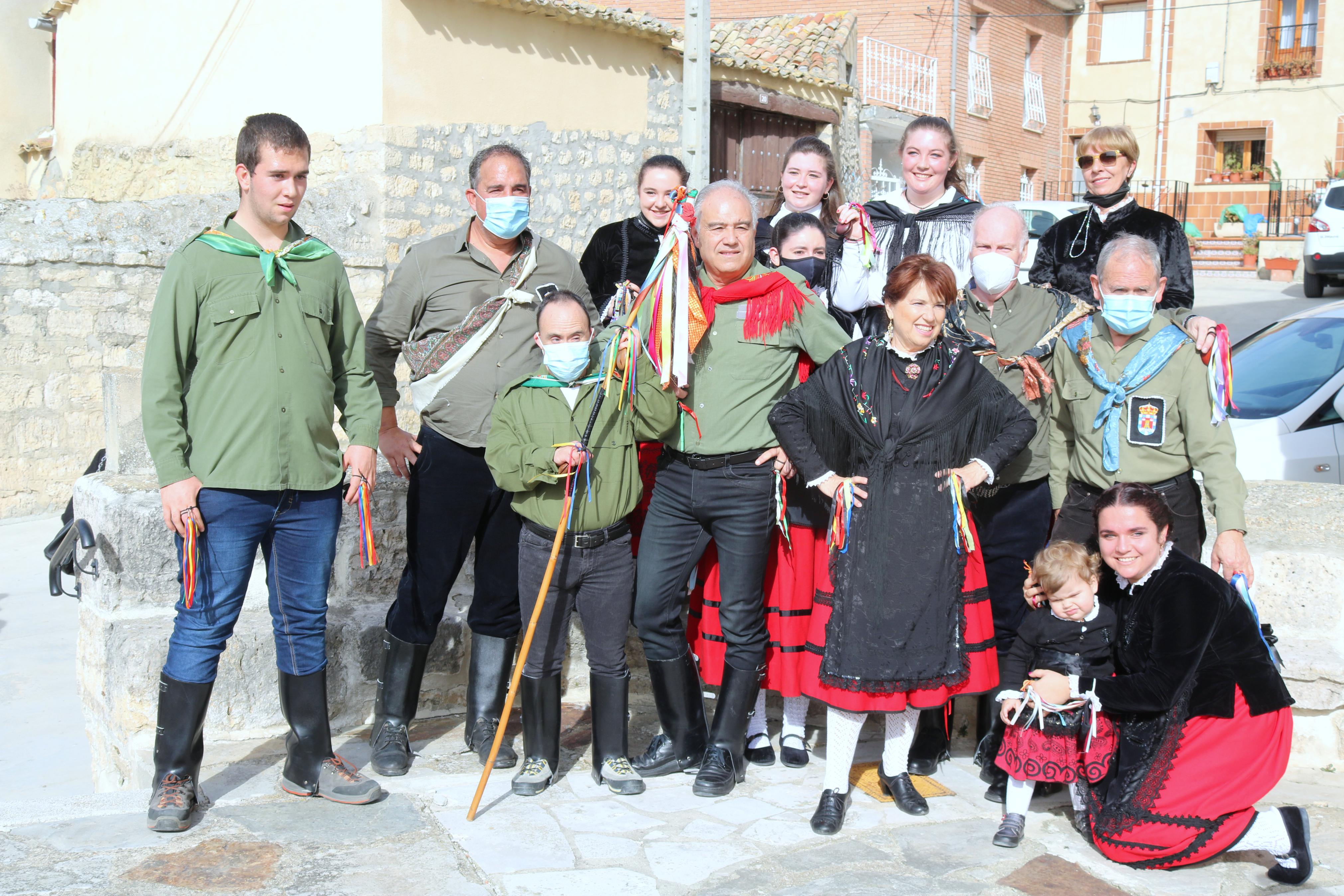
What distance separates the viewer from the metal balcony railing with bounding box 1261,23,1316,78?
81.6 feet

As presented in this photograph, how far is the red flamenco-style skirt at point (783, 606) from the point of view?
159 inches

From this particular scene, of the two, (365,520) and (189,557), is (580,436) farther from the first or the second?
(189,557)

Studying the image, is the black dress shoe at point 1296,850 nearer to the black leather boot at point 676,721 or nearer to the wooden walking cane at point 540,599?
the black leather boot at point 676,721

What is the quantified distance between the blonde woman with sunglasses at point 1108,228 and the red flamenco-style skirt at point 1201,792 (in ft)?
4.76

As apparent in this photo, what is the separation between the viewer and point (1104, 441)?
3.75 metres

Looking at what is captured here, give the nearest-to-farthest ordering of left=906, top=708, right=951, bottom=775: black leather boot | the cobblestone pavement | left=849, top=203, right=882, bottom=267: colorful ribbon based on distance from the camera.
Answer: the cobblestone pavement
left=906, top=708, right=951, bottom=775: black leather boot
left=849, top=203, right=882, bottom=267: colorful ribbon

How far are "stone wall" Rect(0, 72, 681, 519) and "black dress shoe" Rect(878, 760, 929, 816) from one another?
5985 mm

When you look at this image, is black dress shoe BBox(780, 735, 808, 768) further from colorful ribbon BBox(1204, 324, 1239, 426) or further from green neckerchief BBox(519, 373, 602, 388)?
colorful ribbon BBox(1204, 324, 1239, 426)

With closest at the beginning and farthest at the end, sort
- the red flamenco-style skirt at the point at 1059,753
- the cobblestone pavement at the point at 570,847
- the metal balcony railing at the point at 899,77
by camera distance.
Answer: the cobblestone pavement at the point at 570,847, the red flamenco-style skirt at the point at 1059,753, the metal balcony railing at the point at 899,77

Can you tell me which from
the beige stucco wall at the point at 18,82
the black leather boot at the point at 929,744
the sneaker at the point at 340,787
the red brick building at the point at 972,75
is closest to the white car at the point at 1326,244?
the red brick building at the point at 972,75

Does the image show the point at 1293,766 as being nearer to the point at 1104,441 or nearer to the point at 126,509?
the point at 1104,441

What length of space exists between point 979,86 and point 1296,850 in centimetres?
2230

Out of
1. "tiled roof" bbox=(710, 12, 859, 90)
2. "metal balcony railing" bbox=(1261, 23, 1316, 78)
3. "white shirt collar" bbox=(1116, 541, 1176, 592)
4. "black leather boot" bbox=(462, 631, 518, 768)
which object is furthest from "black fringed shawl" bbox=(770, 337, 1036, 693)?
"metal balcony railing" bbox=(1261, 23, 1316, 78)

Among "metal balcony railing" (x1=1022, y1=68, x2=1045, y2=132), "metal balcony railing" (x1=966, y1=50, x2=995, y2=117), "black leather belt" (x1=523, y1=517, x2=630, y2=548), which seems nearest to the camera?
"black leather belt" (x1=523, y1=517, x2=630, y2=548)
